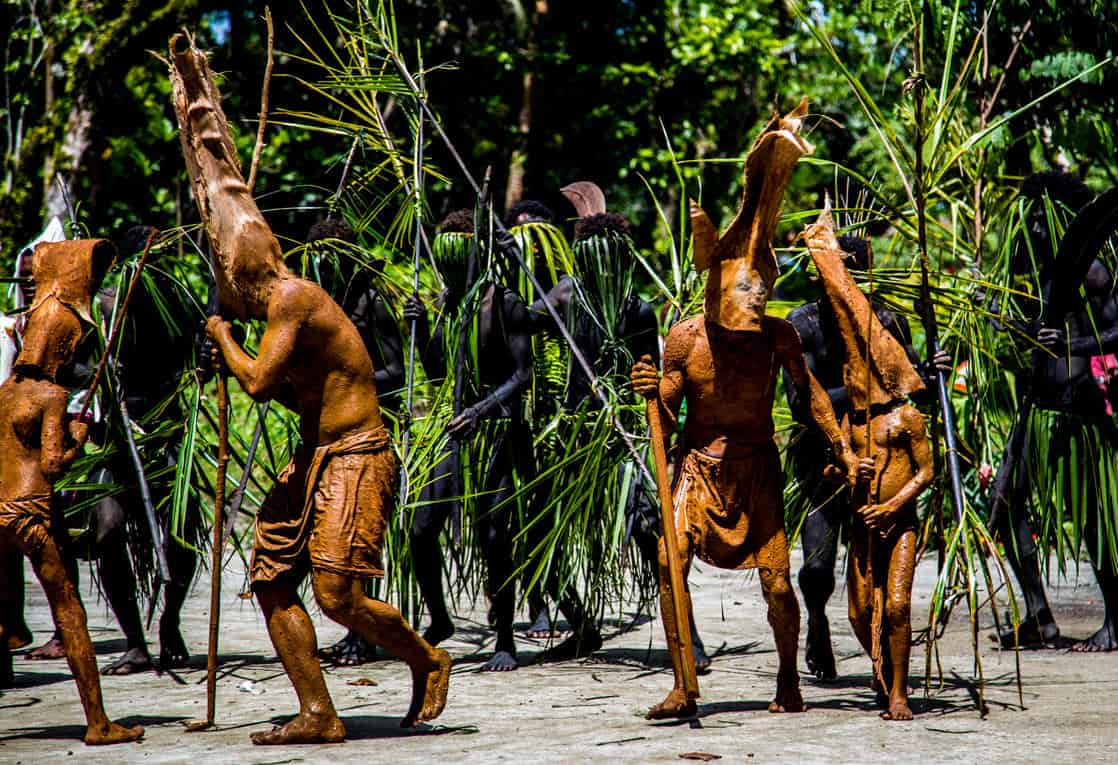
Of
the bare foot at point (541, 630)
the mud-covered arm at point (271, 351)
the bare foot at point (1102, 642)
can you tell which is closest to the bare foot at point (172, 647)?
the bare foot at point (541, 630)

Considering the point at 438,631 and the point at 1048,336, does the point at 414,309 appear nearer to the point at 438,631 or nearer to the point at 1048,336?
the point at 438,631

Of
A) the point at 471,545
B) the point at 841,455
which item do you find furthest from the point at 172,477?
the point at 841,455

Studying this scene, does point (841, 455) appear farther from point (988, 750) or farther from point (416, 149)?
point (416, 149)

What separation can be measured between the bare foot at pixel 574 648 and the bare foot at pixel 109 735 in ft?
7.76

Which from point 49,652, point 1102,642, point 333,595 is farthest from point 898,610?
point 49,652

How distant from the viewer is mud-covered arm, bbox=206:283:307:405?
4582mm

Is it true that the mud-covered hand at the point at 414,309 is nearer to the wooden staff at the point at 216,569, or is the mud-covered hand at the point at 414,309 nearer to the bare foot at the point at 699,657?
the wooden staff at the point at 216,569

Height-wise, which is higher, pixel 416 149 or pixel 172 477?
pixel 416 149

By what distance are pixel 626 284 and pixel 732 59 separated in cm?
909

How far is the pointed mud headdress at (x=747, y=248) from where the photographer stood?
16.2ft

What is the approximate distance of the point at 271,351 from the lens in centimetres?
459

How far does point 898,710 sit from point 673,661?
0.82 metres

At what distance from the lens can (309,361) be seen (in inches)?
184

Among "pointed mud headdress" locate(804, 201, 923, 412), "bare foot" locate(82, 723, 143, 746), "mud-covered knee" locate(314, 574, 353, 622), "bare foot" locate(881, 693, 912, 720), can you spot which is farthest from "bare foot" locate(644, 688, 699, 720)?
"bare foot" locate(82, 723, 143, 746)
